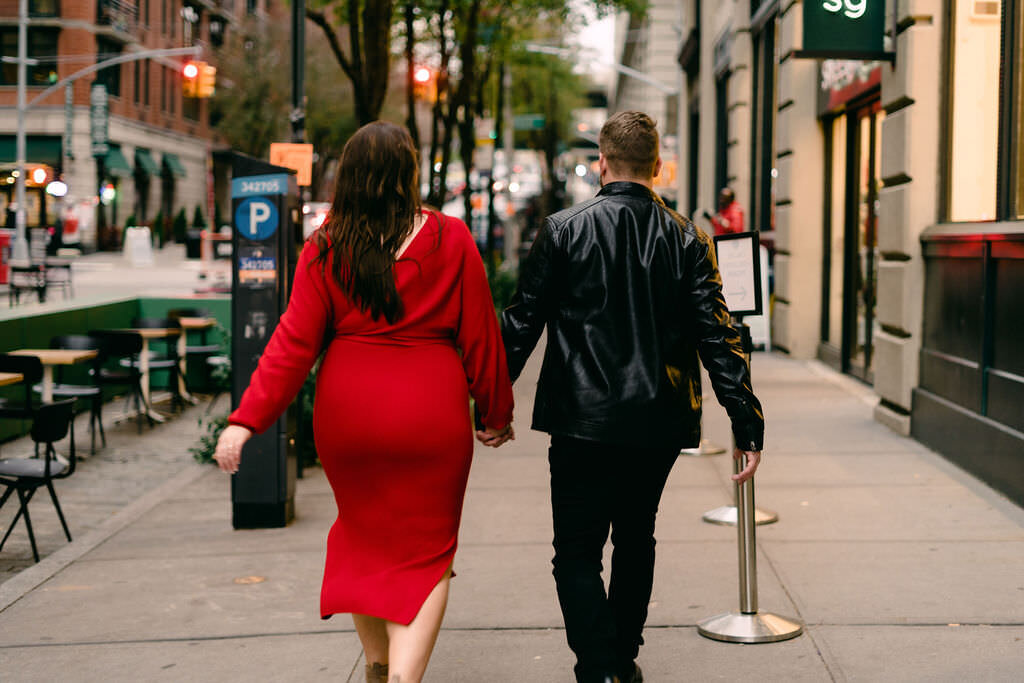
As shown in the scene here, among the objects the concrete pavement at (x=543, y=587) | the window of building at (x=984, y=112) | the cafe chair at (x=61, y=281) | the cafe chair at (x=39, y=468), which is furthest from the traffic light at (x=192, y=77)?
the cafe chair at (x=39, y=468)

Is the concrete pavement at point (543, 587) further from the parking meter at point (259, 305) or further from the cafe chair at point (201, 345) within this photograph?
the cafe chair at point (201, 345)

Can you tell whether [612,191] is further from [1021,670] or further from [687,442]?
[1021,670]

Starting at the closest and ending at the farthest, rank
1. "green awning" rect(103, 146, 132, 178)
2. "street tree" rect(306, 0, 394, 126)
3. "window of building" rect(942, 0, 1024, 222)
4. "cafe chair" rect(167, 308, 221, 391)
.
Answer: "window of building" rect(942, 0, 1024, 222) → "street tree" rect(306, 0, 394, 126) → "cafe chair" rect(167, 308, 221, 391) → "green awning" rect(103, 146, 132, 178)

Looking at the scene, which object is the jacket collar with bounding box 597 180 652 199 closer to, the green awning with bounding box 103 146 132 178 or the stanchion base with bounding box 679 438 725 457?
the stanchion base with bounding box 679 438 725 457

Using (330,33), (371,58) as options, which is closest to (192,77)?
(330,33)

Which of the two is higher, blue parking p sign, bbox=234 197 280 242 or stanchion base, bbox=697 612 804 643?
blue parking p sign, bbox=234 197 280 242

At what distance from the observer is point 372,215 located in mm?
3539

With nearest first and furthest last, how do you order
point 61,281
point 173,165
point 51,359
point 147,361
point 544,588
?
point 544,588, point 51,359, point 147,361, point 61,281, point 173,165

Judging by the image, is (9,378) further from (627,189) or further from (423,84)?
(423,84)

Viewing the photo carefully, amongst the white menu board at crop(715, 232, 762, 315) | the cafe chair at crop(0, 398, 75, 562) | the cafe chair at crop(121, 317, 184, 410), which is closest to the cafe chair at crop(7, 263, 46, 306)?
the cafe chair at crop(121, 317, 184, 410)

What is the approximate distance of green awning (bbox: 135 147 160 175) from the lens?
178ft

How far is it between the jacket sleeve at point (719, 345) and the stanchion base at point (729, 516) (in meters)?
3.08

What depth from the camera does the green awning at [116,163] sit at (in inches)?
1991

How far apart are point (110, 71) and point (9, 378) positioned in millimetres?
46020
